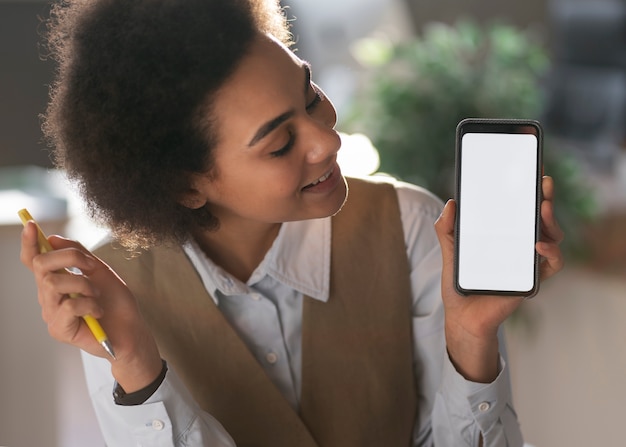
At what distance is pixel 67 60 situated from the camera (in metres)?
1.10

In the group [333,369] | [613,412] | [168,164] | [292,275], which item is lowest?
[613,412]

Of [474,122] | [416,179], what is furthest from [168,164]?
[416,179]

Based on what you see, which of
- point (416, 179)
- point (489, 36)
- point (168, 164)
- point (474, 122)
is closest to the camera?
point (474, 122)

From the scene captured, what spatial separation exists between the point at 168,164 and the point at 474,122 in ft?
1.09

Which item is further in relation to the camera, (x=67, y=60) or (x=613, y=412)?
(x=613, y=412)

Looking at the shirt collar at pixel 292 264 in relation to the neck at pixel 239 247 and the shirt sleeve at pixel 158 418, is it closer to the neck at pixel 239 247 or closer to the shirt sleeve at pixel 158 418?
the neck at pixel 239 247

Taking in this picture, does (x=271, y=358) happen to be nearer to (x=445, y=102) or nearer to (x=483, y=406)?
(x=483, y=406)

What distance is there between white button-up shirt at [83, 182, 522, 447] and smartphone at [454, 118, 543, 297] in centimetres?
18

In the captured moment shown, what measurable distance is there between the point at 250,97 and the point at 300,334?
0.35 m

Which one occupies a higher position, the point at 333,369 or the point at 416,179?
the point at 416,179

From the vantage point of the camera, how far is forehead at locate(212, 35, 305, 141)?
1.04 meters

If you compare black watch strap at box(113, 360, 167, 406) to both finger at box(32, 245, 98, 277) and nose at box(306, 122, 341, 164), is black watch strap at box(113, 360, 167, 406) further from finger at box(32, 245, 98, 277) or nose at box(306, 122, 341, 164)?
nose at box(306, 122, 341, 164)

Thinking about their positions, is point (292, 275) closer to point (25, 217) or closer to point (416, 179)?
point (25, 217)

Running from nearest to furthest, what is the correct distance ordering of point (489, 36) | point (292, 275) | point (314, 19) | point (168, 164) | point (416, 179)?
point (168, 164) → point (292, 275) → point (416, 179) → point (489, 36) → point (314, 19)
